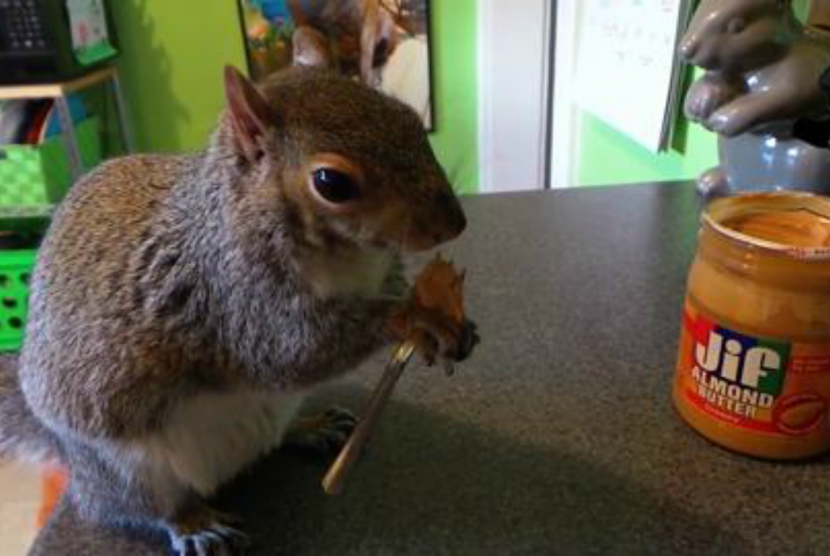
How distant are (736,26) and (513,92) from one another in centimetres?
154

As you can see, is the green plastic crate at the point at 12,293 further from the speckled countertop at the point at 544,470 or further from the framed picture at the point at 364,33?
the speckled countertop at the point at 544,470

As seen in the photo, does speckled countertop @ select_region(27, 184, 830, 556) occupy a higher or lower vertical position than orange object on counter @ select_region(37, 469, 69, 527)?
higher

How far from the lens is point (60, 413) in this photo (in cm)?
60

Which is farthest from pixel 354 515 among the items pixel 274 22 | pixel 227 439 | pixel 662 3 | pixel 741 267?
pixel 274 22

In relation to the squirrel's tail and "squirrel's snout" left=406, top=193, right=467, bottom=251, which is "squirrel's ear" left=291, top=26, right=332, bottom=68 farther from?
the squirrel's tail

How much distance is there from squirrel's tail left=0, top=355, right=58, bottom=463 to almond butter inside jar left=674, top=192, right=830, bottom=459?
1.85 feet

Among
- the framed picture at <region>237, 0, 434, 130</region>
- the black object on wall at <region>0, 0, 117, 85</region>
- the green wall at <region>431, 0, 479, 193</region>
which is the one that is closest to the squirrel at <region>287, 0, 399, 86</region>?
the framed picture at <region>237, 0, 434, 130</region>

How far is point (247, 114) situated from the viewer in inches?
21.2

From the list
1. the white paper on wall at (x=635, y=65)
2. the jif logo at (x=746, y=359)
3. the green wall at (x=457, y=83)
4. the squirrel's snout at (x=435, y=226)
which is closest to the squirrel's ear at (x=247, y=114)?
the squirrel's snout at (x=435, y=226)

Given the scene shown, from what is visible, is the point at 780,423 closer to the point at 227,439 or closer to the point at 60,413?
the point at 227,439

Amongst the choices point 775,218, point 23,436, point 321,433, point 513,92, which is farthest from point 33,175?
point 775,218

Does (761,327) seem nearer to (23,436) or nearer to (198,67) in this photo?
(23,436)

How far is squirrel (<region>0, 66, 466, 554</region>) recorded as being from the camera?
0.54m

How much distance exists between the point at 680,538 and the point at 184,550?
14.6 inches
